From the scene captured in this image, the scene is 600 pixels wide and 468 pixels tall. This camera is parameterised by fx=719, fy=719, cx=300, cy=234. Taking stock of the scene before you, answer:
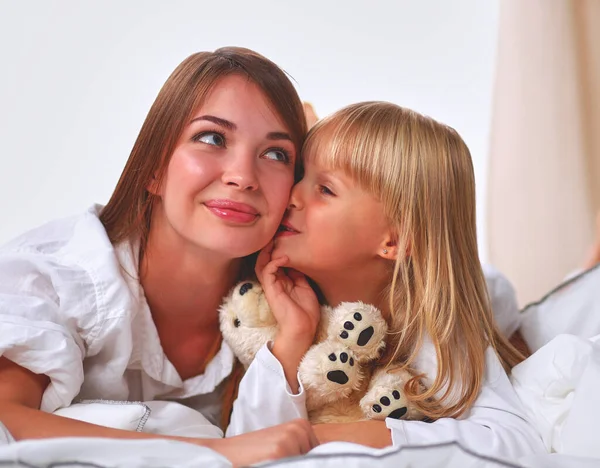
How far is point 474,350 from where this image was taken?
1279mm

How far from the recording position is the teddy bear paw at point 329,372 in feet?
3.96

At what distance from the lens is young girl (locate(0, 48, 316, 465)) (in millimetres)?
1164

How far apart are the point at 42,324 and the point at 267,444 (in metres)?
0.42

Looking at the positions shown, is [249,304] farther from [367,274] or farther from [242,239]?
[367,274]

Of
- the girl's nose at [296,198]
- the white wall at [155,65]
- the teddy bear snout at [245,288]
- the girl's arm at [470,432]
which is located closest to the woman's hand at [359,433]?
the girl's arm at [470,432]

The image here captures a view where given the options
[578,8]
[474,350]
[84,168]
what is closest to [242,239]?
[474,350]

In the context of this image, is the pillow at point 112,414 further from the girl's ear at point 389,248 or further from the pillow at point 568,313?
the pillow at point 568,313

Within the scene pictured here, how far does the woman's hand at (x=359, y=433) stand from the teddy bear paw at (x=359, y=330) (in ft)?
0.39

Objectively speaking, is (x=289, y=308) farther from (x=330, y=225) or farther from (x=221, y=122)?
(x=221, y=122)

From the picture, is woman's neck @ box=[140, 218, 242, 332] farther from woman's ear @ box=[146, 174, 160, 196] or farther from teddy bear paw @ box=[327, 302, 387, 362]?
teddy bear paw @ box=[327, 302, 387, 362]

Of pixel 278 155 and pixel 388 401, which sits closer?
pixel 388 401

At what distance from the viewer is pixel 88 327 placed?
4.00ft

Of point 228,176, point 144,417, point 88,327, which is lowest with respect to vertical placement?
point 144,417

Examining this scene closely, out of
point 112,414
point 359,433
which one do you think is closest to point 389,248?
point 359,433
